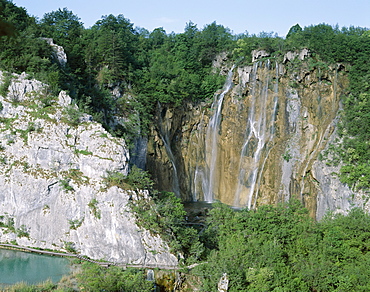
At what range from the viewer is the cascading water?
1404 inches

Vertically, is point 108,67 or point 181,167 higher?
point 108,67

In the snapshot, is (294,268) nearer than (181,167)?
Yes

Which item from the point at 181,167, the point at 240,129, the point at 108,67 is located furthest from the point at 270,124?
the point at 108,67

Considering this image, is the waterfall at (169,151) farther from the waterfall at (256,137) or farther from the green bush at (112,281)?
the green bush at (112,281)

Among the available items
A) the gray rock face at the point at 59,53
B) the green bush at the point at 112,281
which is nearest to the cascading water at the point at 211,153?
the gray rock face at the point at 59,53

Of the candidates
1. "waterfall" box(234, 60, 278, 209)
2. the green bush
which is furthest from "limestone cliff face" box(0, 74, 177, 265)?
"waterfall" box(234, 60, 278, 209)

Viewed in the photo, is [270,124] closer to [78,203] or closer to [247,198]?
[247,198]

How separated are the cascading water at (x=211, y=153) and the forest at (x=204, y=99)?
1.48 meters

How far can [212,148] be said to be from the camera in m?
36.2

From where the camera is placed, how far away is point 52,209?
83.5 feet

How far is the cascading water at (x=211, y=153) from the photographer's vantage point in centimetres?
3566

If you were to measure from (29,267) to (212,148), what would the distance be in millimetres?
19274

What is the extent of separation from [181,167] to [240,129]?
21.5ft

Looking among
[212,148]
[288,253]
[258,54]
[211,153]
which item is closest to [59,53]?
[212,148]
